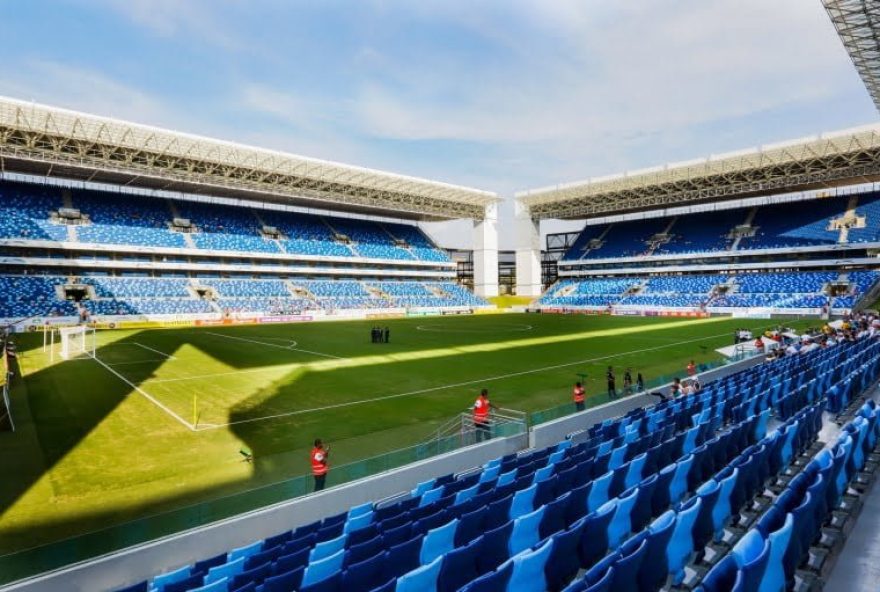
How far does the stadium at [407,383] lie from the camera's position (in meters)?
5.49

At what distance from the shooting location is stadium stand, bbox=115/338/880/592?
422cm

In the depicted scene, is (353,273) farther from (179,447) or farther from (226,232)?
(179,447)

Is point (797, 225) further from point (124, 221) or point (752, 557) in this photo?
point (124, 221)

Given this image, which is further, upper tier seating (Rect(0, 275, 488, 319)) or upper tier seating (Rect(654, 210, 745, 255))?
upper tier seating (Rect(654, 210, 745, 255))

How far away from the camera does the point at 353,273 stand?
7225 centimetres

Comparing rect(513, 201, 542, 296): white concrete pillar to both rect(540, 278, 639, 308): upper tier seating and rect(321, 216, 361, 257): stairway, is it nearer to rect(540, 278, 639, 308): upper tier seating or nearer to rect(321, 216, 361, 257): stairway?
rect(540, 278, 639, 308): upper tier seating

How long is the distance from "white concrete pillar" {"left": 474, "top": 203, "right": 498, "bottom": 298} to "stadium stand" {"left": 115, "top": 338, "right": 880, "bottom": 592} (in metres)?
70.9

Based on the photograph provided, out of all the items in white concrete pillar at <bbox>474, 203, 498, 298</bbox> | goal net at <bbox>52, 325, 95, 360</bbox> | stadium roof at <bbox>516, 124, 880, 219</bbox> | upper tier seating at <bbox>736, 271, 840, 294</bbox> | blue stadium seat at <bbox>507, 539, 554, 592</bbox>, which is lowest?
goal net at <bbox>52, 325, 95, 360</bbox>

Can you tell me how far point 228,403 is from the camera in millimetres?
18516

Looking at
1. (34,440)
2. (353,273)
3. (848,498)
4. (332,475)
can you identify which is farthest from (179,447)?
(353,273)

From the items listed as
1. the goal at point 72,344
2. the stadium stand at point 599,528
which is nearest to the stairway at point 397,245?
the goal at point 72,344

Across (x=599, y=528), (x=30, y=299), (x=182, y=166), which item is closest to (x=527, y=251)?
(x=182, y=166)

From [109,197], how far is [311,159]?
25137 millimetres

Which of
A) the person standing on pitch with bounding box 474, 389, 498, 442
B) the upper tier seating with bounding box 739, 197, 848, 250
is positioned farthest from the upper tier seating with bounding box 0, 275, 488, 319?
the person standing on pitch with bounding box 474, 389, 498, 442
